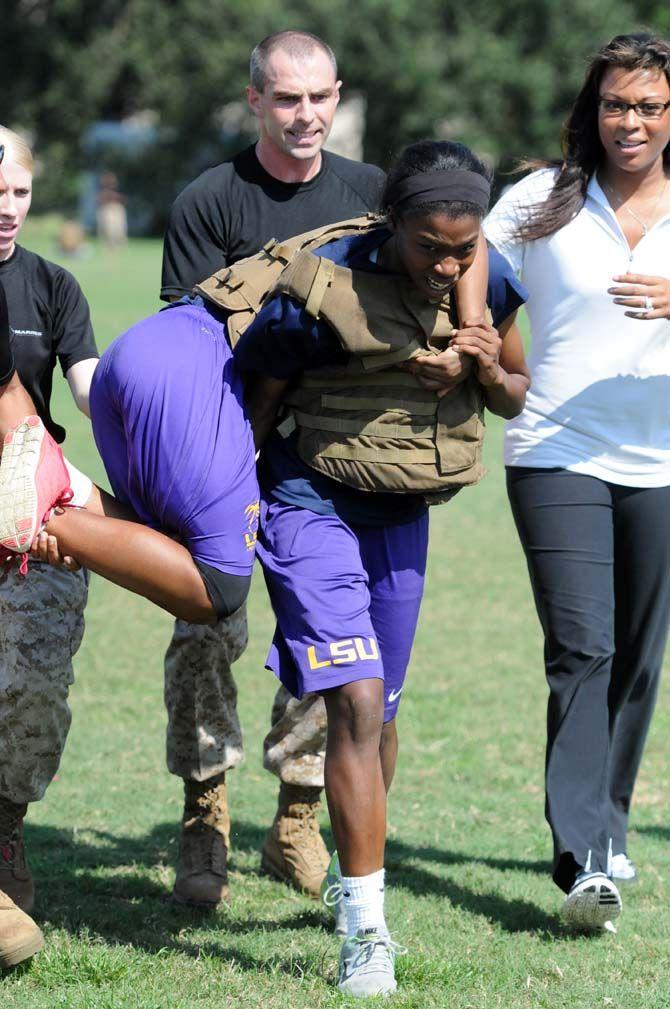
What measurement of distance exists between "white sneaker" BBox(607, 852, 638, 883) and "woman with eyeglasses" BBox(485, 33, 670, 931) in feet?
1.13

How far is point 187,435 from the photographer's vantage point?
401 centimetres

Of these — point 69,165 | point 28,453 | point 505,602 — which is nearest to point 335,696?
point 28,453

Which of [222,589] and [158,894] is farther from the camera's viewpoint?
[158,894]

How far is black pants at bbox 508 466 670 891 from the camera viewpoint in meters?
4.73

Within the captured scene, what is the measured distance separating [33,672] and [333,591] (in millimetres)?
1021

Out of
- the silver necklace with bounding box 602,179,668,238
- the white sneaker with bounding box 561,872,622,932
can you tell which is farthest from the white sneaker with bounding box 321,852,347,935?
the silver necklace with bounding box 602,179,668,238

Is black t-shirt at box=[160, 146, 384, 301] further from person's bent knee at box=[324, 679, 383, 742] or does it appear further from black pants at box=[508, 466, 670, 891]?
person's bent knee at box=[324, 679, 383, 742]

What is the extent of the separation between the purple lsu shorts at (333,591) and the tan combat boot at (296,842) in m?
0.93

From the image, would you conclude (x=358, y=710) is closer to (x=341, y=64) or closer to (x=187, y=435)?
(x=187, y=435)

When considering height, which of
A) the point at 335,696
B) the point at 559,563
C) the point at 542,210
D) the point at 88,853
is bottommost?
the point at 88,853

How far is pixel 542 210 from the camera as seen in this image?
4.86 meters

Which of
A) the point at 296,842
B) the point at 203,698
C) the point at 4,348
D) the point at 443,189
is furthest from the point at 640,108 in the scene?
the point at 296,842

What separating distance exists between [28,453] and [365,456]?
0.92 metres

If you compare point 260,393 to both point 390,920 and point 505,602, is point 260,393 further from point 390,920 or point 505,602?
point 505,602
